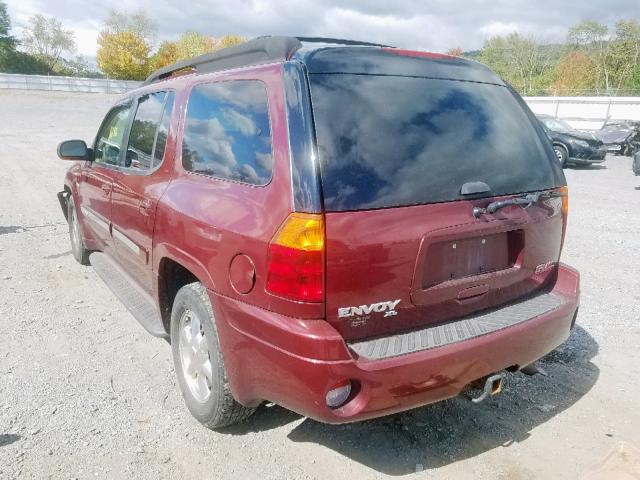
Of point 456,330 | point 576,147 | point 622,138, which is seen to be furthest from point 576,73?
point 456,330

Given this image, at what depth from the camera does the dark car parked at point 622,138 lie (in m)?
19.6

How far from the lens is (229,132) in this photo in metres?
2.65

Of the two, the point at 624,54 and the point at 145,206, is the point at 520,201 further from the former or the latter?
the point at 624,54

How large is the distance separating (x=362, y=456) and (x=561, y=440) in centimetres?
110

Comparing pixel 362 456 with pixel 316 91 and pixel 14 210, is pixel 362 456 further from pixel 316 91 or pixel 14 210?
pixel 14 210

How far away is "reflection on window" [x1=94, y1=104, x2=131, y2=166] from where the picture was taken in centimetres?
412

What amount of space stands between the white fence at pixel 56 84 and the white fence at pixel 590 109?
103 ft

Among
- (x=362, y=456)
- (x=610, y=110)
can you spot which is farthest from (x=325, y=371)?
(x=610, y=110)

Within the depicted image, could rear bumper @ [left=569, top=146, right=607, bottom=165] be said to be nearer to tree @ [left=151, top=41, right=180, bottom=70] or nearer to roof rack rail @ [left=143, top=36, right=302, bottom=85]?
roof rack rail @ [left=143, top=36, right=302, bottom=85]

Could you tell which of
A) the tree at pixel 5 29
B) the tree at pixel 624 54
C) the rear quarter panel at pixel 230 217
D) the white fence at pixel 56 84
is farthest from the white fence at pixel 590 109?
the tree at pixel 5 29

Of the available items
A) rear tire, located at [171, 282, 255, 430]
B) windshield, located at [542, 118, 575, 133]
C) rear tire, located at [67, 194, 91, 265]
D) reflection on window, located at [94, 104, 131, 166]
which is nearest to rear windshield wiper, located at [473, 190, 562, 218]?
rear tire, located at [171, 282, 255, 430]

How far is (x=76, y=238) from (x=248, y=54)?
367 cm

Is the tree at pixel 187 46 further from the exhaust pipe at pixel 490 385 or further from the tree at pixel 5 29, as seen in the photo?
the exhaust pipe at pixel 490 385

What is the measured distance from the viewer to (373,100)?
2367 millimetres
